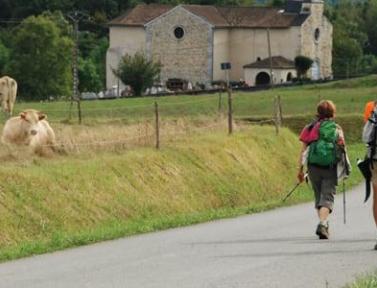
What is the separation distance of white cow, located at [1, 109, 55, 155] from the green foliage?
2864 inches

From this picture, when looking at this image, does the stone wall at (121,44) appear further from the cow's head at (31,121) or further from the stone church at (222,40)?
the cow's head at (31,121)

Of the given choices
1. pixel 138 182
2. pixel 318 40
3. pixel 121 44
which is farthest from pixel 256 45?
pixel 138 182

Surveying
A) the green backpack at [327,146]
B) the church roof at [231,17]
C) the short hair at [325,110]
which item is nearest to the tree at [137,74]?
the church roof at [231,17]

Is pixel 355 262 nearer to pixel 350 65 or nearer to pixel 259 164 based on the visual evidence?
pixel 259 164

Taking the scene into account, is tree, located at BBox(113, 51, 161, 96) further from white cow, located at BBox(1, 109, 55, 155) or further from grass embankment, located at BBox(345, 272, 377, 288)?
grass embankment, located at BBox(345, 272, 377, 288)

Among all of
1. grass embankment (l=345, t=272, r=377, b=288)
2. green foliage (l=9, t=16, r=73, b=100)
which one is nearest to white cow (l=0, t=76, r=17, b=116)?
grass embankment (l=345, t=272, r=377, b=288)

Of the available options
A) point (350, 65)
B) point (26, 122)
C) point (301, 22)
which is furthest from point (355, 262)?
point (350, 65)

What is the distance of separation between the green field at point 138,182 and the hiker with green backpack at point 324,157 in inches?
119

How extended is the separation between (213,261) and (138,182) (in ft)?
29.1

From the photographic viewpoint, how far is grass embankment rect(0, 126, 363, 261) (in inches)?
695

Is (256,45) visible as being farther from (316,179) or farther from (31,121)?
(316,179)

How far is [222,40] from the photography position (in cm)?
11450

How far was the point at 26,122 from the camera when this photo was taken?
26906 millimetres

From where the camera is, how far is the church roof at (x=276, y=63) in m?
108
